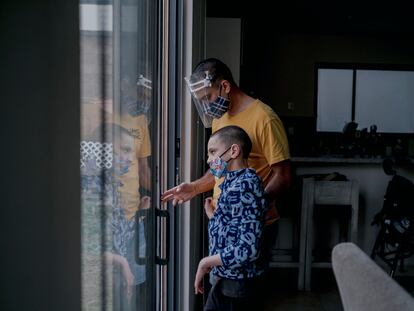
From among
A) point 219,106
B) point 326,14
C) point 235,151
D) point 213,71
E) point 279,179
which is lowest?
point 279,179

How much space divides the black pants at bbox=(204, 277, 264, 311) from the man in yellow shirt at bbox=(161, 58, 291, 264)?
0.26 meters

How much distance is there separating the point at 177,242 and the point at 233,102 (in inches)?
28.5

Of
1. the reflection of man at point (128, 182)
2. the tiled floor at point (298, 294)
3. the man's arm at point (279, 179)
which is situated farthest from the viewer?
the tiled floor at point (298, 294)

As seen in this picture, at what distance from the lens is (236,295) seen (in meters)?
1.52

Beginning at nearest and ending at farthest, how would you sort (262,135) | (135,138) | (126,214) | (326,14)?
1. (126,214)
2. (135,138)
3. (262,135)
4. (326,14)

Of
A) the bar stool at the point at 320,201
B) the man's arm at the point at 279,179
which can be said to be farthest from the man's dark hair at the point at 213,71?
the bar stool at the point at 320,201

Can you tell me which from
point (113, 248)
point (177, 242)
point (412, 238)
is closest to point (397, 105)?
point (412, 238)

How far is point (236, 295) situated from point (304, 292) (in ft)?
7.24

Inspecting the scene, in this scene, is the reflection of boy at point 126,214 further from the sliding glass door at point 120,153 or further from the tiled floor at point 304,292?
the tiled floor at point 304,292

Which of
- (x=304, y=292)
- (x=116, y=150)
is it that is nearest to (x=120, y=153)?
(x=116, y=150)

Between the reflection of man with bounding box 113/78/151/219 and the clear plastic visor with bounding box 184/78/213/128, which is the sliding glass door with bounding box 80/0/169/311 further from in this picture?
the clear plastic visor with bounding box 184/78/213/128

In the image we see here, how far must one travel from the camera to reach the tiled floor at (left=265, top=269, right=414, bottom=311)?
3.28 metres

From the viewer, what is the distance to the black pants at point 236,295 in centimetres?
152

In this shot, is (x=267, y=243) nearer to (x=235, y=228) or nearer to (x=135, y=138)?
(x=235, y=228)
